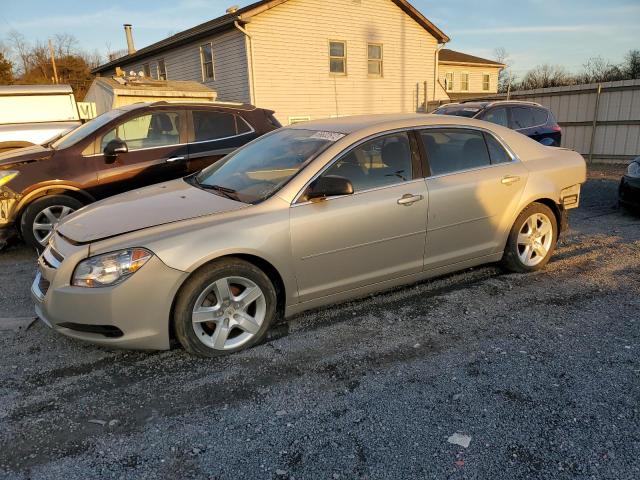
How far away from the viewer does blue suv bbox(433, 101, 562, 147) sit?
9.64 metres

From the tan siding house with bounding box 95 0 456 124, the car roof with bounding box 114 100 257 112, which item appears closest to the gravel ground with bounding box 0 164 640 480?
the car roof with bounding box 114 100 257 112

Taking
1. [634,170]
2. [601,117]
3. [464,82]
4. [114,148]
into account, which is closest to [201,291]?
[114,148]

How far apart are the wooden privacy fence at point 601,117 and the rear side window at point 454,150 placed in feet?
34.4

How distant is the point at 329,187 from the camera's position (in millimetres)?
3438

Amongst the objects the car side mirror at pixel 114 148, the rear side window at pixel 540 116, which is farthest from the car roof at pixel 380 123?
the rear side window at pixel 540 116

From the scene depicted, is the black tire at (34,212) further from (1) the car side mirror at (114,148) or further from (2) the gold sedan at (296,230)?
(2) the gold sedan at (296,230)

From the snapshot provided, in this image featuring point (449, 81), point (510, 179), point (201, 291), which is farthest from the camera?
point (449, 81)

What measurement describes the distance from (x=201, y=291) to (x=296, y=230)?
782 mm

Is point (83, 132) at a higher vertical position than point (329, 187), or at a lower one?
higher

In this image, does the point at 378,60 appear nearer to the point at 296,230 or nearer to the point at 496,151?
the point at 496,151

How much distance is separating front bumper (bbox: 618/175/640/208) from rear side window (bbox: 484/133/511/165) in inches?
137

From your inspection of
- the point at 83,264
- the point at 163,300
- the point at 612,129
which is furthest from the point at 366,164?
the point at 612,129

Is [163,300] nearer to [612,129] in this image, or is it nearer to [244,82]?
[612,129]

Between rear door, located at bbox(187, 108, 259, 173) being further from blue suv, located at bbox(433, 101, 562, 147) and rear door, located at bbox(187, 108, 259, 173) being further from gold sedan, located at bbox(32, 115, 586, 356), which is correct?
blue suv, located at bbox(433, 101, 562, 147)
